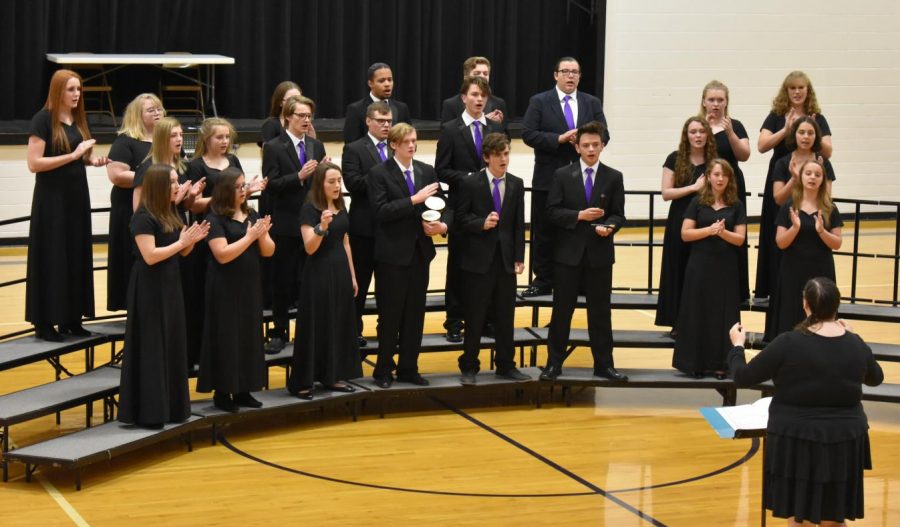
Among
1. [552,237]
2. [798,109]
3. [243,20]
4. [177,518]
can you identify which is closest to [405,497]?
[177,518]

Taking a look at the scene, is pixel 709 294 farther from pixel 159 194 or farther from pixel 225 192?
pixel 159 194

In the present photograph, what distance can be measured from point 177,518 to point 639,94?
9.50 m

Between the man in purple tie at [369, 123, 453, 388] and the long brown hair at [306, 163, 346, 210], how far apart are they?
1.15 ft

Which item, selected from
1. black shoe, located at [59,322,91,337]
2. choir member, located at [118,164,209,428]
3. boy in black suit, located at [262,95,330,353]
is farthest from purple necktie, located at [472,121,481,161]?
black shoe, located at [59,322,91,337]

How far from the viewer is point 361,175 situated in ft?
26.8

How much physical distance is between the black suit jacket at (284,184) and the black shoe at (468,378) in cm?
137

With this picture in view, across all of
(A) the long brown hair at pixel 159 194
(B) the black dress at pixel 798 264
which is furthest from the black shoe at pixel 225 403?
(B) the black dress at pixel 798 264

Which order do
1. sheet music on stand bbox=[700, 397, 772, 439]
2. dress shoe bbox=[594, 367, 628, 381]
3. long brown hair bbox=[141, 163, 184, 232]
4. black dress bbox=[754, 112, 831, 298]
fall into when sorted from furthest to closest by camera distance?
black dress bbox=[754, 112, 831, 298]
dress shoe bbox=[594, 367, 628, 381]
long brown hair bbox=[141, 163, 184, 232]
sheet music on stand bbox=[700, 397, 772, 439]

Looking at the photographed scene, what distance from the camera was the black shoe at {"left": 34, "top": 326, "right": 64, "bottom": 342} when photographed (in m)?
7.95

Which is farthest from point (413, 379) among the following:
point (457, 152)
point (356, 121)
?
point (356, 121)

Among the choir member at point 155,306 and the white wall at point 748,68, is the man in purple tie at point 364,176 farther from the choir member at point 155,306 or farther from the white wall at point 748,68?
the white wall at point 748,68

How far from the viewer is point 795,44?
15.0 metres

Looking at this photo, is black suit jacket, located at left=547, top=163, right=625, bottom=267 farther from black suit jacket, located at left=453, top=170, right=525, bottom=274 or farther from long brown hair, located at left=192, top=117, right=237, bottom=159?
long brown hair, located at left=192, top=117, right=237, bottom=159

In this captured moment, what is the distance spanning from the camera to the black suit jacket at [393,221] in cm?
790
